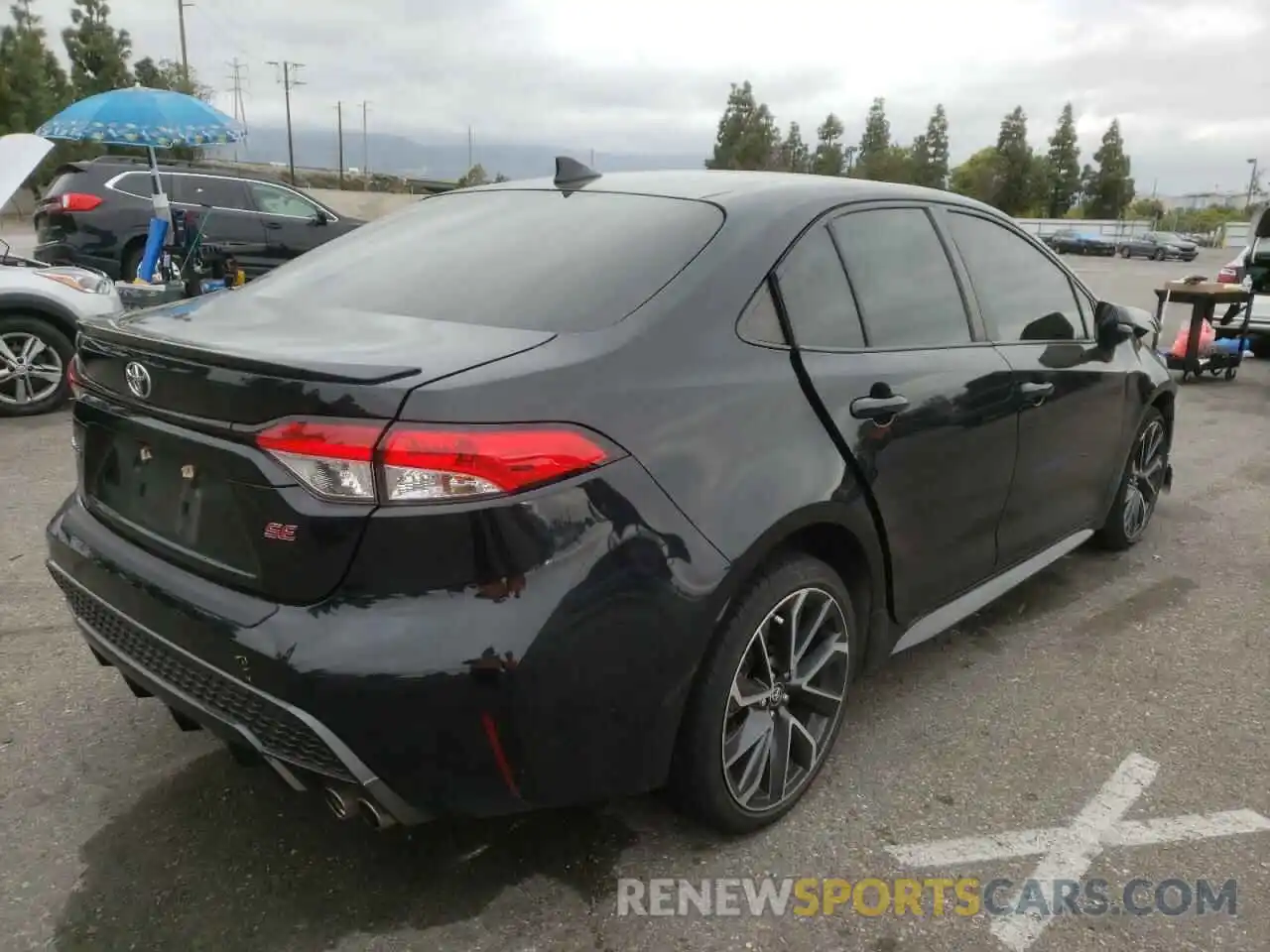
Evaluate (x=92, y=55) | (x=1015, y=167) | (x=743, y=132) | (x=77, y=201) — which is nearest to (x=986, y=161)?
(x=1015, y=167)

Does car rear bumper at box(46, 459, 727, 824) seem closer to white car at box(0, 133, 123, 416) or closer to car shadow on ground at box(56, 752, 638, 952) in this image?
car shadow on ground at box(56, 752, 638, 952)

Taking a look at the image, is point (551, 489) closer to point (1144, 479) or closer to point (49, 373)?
point (1144, 479)

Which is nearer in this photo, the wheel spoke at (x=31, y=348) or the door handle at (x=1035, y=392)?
the door handle at (x=1035, y=392)

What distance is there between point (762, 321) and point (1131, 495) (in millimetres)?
2906

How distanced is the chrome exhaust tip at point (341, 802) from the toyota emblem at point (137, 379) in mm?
939

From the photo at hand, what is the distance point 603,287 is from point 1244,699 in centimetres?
260

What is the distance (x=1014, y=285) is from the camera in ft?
11.4

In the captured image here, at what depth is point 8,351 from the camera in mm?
6652

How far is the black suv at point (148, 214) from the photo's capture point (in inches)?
438

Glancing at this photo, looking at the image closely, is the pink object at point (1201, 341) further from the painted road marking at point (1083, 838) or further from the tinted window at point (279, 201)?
the tinted window at point (279, 201)

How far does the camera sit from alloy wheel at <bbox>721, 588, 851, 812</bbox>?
2.39 m

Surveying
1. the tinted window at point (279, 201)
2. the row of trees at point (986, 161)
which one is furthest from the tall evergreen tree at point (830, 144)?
the tinted window at point (279, 201)

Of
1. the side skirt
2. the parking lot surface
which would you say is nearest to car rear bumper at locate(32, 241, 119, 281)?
the parking lot surface

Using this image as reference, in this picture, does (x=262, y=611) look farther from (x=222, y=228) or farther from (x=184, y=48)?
(x=184, y=48)
